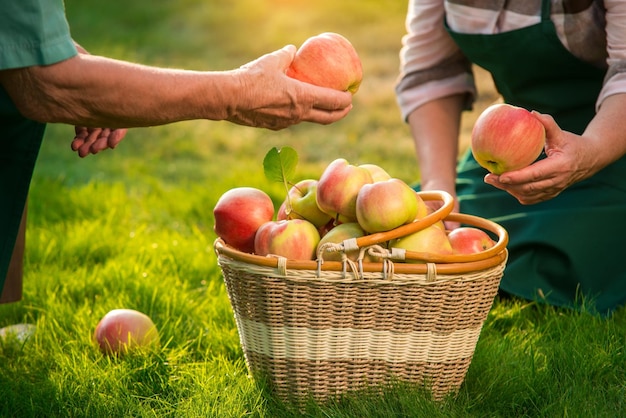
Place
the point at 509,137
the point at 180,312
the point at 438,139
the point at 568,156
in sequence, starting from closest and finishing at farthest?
the point at 509,137, the point at 568,156, the point at 180,312, the point at 438,139

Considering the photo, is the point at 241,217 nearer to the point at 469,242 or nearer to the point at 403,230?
the point at 403,230

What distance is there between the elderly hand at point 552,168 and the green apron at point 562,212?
43 centimetres

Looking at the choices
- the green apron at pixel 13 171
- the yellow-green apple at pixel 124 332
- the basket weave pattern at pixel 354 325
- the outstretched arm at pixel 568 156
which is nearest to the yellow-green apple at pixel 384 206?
the basket weave pattern at pixel 354 325

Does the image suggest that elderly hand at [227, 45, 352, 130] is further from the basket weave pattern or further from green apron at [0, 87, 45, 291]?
green apron at [0, 87, 45, 291]

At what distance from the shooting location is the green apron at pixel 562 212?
2574mm

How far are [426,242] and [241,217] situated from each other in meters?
0.44

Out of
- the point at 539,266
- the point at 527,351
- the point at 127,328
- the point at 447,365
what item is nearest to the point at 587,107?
the point at 539,266

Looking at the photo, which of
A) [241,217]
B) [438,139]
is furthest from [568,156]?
[241,217]

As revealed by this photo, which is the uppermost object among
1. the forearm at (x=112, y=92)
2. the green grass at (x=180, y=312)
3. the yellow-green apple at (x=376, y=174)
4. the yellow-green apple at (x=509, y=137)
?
the forearm at (x=112, y=92)

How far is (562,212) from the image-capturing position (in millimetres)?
2631

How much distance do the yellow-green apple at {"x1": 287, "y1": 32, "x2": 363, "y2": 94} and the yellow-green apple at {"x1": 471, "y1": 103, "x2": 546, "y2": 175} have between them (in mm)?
341

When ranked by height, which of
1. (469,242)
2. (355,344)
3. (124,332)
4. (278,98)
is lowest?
(124,332)

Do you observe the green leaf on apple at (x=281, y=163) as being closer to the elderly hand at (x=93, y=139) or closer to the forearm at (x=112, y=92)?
the forearm at (x=112, y=92)

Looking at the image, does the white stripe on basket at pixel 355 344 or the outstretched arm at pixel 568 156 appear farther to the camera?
the outstretched arm at pixel 568 156
